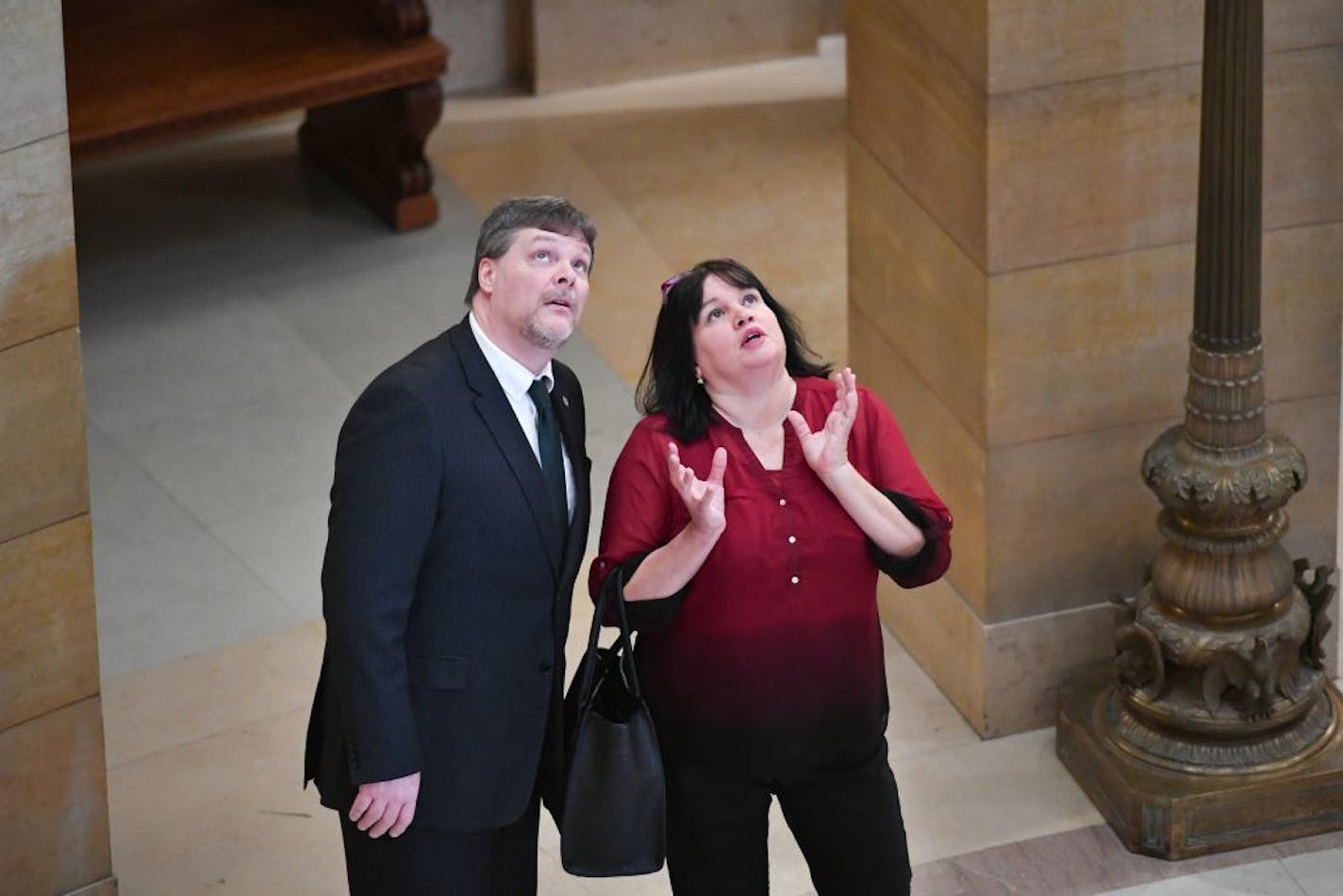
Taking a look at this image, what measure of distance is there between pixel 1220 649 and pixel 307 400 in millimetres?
3156

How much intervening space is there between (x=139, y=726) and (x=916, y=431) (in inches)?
77.7

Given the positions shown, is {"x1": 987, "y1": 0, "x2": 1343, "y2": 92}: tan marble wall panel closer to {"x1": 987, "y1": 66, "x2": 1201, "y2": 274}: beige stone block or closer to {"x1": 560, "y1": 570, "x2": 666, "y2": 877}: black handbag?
{"x1": 987, "y1": 66, "x2": 1201, "y2": 274}: beige stone block

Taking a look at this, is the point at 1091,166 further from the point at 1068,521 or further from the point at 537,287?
the point at 537,287

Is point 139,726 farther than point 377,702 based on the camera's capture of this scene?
Yes

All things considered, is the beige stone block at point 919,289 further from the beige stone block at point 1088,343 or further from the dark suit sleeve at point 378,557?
the dark suit sleeve at point 378,557

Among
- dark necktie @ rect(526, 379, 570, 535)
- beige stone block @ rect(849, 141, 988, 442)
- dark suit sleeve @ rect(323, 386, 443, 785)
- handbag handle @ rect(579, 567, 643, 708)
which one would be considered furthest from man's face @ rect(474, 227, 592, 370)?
beige stone block @ rect(849, 141, 988, 442)

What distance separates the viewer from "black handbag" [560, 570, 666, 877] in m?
4.53

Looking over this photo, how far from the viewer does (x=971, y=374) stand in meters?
5.98

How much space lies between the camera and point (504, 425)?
444cm

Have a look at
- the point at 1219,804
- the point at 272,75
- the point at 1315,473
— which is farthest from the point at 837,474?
the point at 272,75

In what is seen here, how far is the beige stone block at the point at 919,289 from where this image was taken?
594 cm

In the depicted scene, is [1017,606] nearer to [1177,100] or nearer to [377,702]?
[1177,100]

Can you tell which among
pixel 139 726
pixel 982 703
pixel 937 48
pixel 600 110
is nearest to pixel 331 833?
pixel 139 726

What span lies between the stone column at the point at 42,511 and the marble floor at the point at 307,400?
20 centimetres
